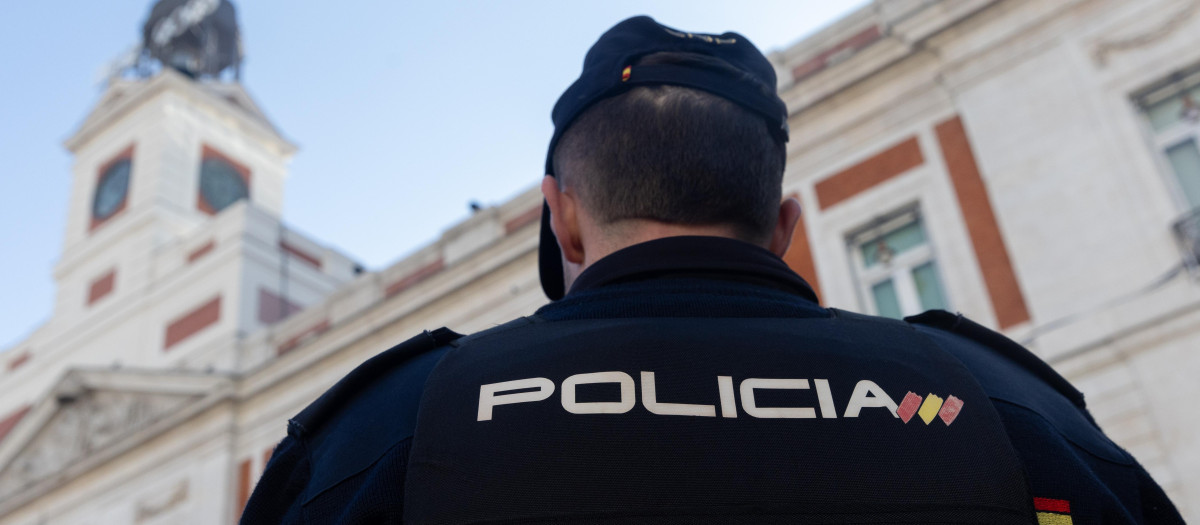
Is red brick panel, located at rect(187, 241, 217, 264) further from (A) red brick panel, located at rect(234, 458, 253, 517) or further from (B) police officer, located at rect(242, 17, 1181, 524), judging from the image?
(B) police officer, located at rect(242, 17, 1181, 524)

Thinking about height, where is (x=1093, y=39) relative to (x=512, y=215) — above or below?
below

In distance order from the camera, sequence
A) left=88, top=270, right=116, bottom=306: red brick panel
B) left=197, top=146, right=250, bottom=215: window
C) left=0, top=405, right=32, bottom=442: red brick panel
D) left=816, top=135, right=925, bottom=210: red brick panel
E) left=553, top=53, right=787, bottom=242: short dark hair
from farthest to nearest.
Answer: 1. left=197, top=146, right=250, bottom=215: window
2. left=0, top=405, right=32, bottom=442: red brick panel
3. left=88, top=270, right=116, bottom=306: red brick panel
4. left=816, top=135, right=925, bottom=210: red brick panel
5. left=553, top=53, right=787, bottom=242: short dark hair

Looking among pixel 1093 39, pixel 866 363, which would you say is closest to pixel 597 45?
pixel 866 363

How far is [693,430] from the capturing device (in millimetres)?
1299

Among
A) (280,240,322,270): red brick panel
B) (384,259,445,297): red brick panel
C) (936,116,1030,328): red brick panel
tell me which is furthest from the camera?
(280,240,322,270): red brick panel

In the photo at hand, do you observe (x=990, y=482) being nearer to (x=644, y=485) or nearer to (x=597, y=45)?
(x=644, y=485)

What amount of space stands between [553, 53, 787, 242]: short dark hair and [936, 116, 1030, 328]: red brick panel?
8237mm

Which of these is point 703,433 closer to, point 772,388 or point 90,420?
point 772,388

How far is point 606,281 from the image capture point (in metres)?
1.57

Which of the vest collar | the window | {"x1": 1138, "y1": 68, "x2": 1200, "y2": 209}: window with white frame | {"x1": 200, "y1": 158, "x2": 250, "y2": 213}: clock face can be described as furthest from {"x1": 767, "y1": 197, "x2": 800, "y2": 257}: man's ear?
{"x1": 200, "y1": 158, "x2": 250, "y2": 213}: clock face

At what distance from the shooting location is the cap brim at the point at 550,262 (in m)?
1.94

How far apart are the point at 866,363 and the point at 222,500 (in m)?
14.7

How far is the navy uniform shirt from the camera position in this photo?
1.26 meters

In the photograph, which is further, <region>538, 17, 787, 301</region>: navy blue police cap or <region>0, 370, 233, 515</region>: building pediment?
<region>0, 370, 233, 515</region>: building pediment
